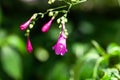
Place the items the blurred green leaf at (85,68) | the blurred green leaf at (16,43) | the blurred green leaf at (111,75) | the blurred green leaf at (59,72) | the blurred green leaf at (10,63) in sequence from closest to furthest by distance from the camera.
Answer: the blurred green leaf at (111,75)
the blurred green leaf at (85,68)
the blurred green leaf at (59,72)
the blurred green leaf at (10,63)
the blurred green leaf at (16,43)

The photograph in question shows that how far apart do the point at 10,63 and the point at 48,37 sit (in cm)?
57

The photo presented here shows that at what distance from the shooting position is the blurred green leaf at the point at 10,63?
3.64 m

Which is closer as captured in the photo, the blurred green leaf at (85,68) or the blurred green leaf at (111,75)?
the blurred green leaf at (111,75)

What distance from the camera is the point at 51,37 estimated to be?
13.3 ft

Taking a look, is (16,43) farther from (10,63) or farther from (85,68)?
(85,68)

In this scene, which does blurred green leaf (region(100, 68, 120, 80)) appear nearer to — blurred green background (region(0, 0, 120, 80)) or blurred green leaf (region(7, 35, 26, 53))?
blurred green background (region(0, 0, 120, 80))

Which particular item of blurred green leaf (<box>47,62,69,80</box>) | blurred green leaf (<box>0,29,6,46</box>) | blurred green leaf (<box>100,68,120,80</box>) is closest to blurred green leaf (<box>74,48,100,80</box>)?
blurred green leaf (<box>100,68,120,80</box>)

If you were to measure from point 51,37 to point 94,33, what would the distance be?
1.28ft

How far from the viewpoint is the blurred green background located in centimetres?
367

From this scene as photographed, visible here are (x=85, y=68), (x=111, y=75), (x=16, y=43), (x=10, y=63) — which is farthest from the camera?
(x=16, y=43)

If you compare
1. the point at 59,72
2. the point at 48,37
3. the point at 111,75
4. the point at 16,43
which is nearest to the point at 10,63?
the point at 16,43

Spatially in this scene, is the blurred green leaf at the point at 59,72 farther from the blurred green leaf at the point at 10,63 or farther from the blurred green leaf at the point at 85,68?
the blurred green leaf at the point at 85,68

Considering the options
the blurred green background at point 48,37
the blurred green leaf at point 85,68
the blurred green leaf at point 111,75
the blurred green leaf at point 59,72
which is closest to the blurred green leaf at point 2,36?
the blurred green background at point 48,37

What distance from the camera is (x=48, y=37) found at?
4.10 meters
